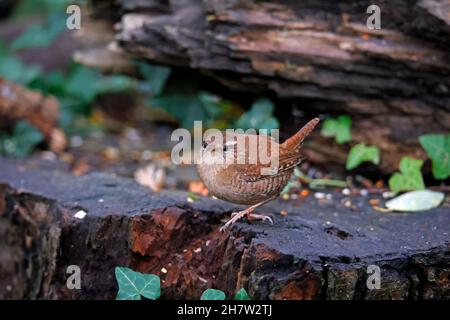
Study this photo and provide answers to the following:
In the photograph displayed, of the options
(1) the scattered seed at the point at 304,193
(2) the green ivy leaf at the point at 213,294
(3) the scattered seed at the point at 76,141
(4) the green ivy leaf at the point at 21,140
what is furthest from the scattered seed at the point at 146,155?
(2) the green ivy leaf at the point at 213,294

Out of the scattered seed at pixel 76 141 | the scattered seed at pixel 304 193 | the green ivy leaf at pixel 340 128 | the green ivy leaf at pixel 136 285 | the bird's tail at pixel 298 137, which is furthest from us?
the scattered seed at pixel 76 141

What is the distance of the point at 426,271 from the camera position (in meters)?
3.27

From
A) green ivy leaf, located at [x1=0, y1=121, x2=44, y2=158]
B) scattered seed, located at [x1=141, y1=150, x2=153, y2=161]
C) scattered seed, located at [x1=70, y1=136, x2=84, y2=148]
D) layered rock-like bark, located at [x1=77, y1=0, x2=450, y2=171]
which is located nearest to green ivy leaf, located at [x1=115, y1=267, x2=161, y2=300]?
layered rock-like bark, located at [x1=77, y1=0, x2=450, y2=171]

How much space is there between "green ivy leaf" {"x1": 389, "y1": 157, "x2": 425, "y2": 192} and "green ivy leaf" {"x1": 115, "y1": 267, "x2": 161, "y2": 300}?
179 cm

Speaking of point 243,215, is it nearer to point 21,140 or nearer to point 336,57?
point 336,57

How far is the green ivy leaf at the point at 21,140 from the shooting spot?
5270 mm

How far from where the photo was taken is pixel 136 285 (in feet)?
11.0

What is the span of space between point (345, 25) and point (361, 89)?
0.42 metres

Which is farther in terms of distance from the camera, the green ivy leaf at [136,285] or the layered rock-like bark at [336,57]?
the layered rock-like bark at [336,57]

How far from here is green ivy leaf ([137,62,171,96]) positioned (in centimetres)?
529

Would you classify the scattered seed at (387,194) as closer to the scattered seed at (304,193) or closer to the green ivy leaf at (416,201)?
the green ivy leaf at (416,201)

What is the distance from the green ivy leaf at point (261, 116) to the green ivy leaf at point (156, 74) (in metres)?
0.80
